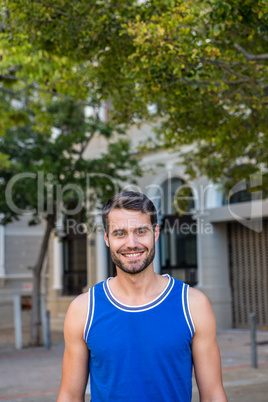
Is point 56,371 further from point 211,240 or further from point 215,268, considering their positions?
point 211,240

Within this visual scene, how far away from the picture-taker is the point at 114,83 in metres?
8.51

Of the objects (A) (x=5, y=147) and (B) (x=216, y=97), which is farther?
(A) (x=5, y=147)

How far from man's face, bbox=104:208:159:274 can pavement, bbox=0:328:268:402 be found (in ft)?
17.5

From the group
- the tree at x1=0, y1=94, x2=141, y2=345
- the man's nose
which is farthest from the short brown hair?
the tree at x1=0, y1=94, x2=141, y2=345

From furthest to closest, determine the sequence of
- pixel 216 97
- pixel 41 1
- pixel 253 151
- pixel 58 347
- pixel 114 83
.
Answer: pixel 58 347
pixel 253 151
pixel 114 83
pixel 216 97
pixel 41 1

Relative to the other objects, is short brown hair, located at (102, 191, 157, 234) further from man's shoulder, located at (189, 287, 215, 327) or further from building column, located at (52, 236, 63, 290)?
building column, located at (52, 236, 63, 290)

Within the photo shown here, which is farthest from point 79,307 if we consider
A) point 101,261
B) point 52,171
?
point 101,261

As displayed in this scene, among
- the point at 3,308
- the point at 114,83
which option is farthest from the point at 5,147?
the point at 3,308

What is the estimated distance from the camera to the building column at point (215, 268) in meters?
16.5

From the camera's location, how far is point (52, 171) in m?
13.8

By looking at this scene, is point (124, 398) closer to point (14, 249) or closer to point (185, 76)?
point (185, 76)

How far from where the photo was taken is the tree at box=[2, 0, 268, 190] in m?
6.73

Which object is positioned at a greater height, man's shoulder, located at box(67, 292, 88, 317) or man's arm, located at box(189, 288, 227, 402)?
man's shoulder, located at box(67, 292, 88, 317)

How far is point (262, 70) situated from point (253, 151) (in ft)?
10.5
